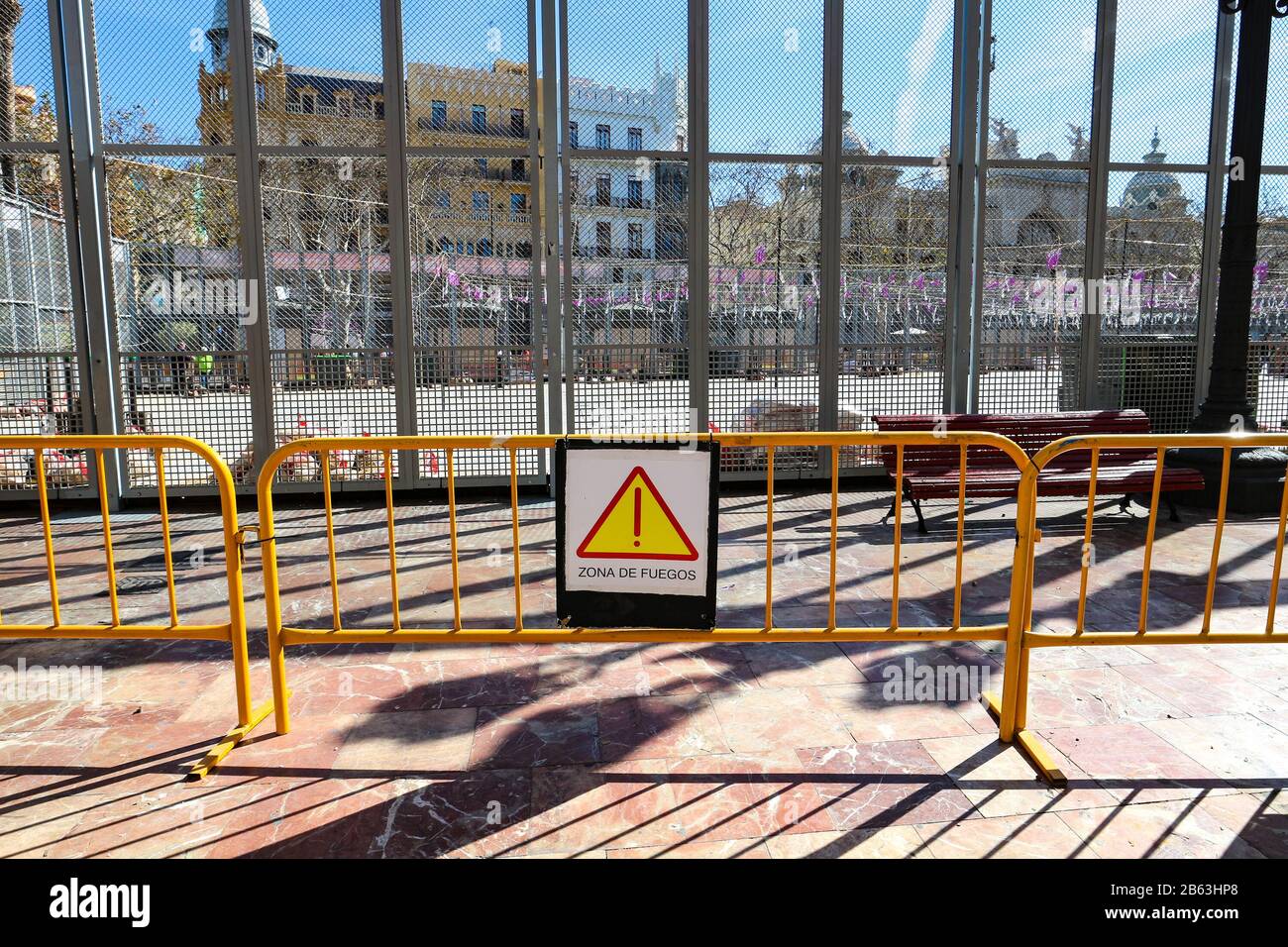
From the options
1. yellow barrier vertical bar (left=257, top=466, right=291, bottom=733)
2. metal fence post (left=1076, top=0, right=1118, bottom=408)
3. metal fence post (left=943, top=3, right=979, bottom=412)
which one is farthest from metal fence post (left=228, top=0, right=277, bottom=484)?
metal fence post (left=1076, top=0, right=1118, bottom=408)

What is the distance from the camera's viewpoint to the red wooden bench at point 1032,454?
7422 mm

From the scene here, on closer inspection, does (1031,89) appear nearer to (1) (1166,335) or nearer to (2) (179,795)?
(1) (1166,335)

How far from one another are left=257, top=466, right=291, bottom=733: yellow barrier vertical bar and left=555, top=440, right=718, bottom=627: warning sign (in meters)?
1.25

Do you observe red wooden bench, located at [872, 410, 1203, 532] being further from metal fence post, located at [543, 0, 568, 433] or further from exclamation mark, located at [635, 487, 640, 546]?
exclamation mark, located at [635, 487, 640, 546]

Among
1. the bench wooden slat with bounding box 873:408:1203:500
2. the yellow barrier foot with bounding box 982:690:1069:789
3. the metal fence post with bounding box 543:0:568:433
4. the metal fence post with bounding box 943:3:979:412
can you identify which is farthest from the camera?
the metal fence post with bounding box 943:3:979:412

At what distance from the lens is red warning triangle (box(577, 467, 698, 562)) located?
376 centimetres

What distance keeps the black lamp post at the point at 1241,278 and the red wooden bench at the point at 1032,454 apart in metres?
0.59

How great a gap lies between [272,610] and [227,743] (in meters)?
0.58

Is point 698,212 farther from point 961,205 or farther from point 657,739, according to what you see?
point 657,739

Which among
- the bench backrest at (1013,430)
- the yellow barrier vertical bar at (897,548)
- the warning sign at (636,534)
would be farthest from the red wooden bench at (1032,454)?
the warning sign at (636,534)

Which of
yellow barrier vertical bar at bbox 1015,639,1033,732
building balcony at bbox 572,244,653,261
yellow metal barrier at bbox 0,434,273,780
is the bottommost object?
yellow barrier vertical bar at bbox 1015,639,1033,732

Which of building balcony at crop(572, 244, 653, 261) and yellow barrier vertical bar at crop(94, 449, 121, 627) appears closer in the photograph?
yellow barrier vertical bar at crop(94, 449, 121, 627)

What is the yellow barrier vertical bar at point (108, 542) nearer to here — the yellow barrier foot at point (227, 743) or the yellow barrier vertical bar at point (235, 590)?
the yellow barrier vertical bar at point (235, 590)
